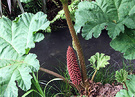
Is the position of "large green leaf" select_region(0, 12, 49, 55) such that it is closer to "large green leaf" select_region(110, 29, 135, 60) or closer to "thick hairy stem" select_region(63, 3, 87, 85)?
"thick hairy stem" select_region(63, 3, 87, 85)

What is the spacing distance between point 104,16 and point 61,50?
108cm

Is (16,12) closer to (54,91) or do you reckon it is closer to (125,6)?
(54,91)

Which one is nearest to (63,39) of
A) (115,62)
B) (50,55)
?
(50,55)

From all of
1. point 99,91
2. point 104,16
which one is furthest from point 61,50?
point 104,16

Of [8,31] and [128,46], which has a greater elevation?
[8,31]

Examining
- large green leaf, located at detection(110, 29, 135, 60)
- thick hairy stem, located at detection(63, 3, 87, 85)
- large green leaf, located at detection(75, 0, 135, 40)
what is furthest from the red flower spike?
large green leaf, located at detection(110, 29, 135, 60)

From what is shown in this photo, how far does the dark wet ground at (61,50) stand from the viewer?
5.72 feet

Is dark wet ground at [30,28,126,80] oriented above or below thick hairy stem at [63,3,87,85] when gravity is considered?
below

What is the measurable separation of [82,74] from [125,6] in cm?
53

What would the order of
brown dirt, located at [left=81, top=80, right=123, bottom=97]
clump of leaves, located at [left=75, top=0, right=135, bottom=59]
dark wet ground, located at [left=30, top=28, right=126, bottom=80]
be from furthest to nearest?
dark wet ground, located at [left=30, top=28, right=126, bottom=80]
brown dirt, located at [left=81, top=80, right=123, bottom=97]
clump of leaves, located at [left=75, top=0, right=135, bottom=59]

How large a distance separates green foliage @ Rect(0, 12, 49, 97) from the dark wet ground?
643 mm

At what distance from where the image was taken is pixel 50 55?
1.94m

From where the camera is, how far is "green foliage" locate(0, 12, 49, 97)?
90 centimetres

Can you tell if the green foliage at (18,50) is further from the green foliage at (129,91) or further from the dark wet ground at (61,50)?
the dark wet ground at (61,50)
